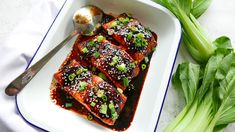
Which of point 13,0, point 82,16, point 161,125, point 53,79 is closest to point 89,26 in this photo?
point 82,16

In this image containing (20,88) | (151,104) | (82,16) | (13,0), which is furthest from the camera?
(13,0)

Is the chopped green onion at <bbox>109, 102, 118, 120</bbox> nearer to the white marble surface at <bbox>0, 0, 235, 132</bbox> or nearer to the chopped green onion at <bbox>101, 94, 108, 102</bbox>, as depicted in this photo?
the chopped green onion at <bbox>101, 94, 108, 102</bbox>

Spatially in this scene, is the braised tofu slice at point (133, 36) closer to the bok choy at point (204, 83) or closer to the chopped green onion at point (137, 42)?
the chopped green onion at point (137, 42)

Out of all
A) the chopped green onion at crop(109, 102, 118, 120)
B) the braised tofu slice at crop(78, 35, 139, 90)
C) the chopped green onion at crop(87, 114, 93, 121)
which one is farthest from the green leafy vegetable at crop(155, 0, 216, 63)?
the chopped green onion at crop(87, 114, 93, 121)

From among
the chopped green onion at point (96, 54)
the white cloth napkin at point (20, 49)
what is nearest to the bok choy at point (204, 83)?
the chopped green onion at point (96, 54)

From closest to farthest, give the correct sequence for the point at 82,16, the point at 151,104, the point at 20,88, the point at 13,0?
1. the point at 20,88
2. the point at 151,104
3. the point at 82,16
4. the point at 13,0

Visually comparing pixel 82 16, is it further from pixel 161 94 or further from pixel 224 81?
pixel 224 81
